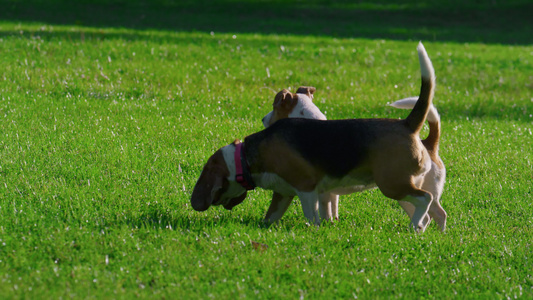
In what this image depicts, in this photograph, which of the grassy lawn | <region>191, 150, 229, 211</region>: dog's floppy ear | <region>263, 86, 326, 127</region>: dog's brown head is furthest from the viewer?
<region>263, 86, 326, 127</region>: dog's brown head

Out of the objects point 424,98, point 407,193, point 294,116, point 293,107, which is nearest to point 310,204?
point 407,193

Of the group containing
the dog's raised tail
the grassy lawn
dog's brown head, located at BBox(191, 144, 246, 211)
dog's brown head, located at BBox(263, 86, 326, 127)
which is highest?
the dog's raised tail

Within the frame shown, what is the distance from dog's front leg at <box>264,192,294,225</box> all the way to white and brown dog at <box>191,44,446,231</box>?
0.40ft

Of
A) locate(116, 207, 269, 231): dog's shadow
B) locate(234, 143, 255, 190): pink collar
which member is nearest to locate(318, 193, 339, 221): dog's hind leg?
locate(116, 207, 269, 231): dog's shadow

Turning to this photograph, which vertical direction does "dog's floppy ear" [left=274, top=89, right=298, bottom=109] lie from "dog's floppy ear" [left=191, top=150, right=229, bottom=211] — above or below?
above

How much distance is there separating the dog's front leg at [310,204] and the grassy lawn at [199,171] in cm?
14

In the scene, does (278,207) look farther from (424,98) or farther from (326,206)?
(424,98)

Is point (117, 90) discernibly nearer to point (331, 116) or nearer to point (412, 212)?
point (331, 116)

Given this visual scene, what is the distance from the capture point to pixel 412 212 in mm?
6898

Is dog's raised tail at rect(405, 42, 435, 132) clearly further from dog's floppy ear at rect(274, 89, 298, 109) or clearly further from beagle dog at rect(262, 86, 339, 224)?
dog's floppy ear at rect(274, 89, 298, 109)

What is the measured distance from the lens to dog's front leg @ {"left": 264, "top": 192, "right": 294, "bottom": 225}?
6.70 m

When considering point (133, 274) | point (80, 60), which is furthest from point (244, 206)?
point (80, 60)

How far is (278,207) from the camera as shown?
6703 millimetres

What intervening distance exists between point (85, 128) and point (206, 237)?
416 cm
